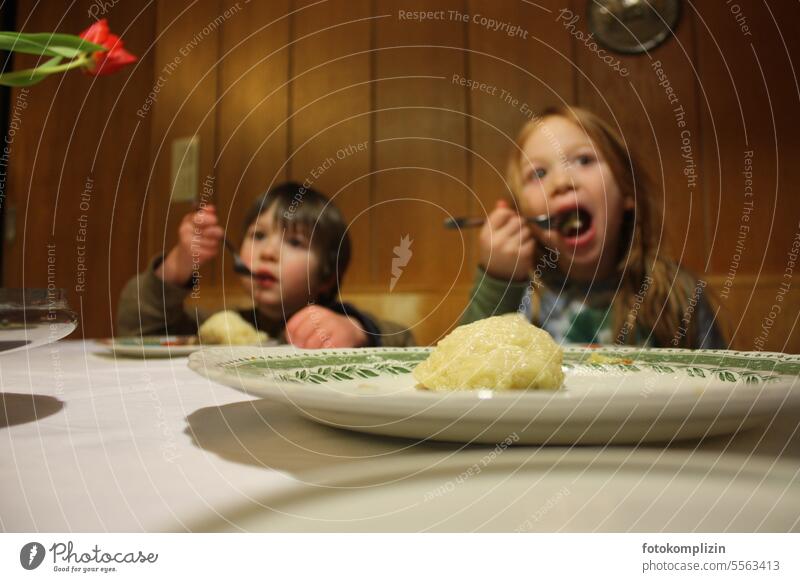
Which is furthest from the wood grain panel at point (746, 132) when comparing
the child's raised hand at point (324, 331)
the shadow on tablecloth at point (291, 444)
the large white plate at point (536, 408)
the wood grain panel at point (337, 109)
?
the shadow on tablecloth at point (291, 444)

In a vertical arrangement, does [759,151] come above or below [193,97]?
below

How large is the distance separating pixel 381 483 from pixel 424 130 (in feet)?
3.07

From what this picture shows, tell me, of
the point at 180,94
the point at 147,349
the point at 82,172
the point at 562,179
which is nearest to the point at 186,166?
the point at 180,94

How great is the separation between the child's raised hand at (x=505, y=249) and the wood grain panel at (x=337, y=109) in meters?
0.31

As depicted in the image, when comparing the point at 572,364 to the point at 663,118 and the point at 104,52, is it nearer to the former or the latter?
the point at 104,52

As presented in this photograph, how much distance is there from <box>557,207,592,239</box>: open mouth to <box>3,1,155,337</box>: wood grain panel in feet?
2.43

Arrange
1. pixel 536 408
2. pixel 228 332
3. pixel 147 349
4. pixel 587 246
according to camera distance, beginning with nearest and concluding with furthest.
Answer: pixel 536 408 < pixel 147 349 < pixel 228 332 < pixel 587 246

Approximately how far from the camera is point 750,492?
0.50 feet

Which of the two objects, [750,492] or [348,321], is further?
[348,321]

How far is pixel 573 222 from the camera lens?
956 millimetres

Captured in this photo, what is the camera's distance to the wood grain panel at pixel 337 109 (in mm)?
816
